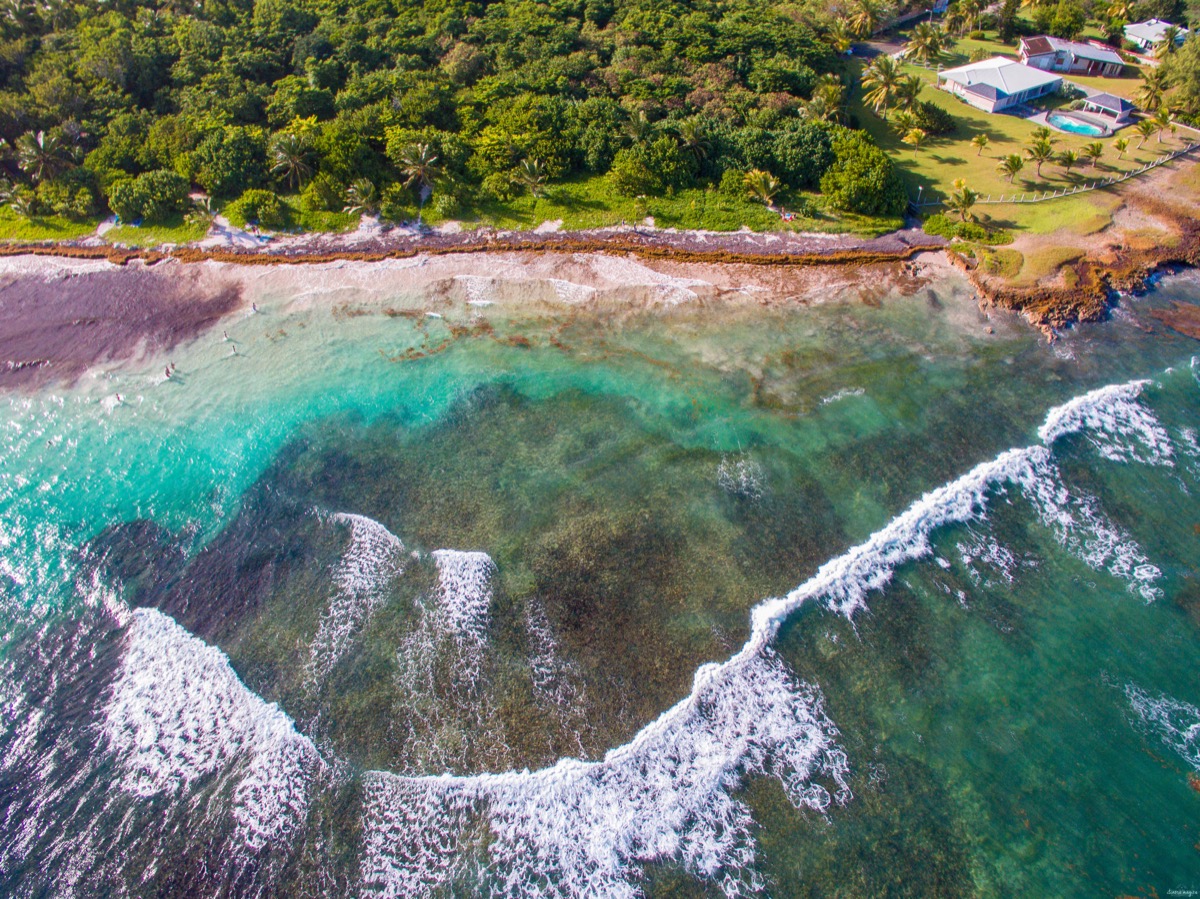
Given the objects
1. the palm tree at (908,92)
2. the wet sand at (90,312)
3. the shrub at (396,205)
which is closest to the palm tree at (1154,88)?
the palm tree at (908,92)

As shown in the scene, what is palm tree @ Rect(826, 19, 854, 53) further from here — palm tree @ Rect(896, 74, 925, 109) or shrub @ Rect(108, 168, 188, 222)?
shrub @ Rect(108, 168, 188, 222)

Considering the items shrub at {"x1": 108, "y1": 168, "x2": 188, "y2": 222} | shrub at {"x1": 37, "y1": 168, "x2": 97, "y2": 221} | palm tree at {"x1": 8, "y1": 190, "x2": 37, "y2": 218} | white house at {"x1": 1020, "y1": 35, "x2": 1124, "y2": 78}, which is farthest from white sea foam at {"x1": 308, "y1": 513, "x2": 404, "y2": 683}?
white house at {"x1": 1020, "y1": 35, "x2": 1124, "y2": 78}

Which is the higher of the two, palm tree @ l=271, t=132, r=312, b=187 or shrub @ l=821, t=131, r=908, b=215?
palm tree @ l=271, t=132, r=312, b=187

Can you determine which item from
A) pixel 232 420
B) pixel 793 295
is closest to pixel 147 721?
pixel 232 420

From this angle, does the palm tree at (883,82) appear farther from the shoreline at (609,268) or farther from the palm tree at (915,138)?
the shoreline at (609,268)

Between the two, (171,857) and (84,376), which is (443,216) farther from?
(171,857)

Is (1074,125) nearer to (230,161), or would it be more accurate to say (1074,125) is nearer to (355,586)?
(355,586)
